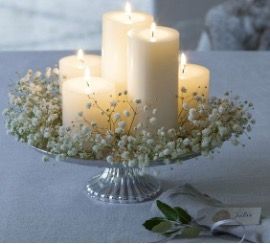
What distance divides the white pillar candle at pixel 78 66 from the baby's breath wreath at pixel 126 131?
0.06 metres

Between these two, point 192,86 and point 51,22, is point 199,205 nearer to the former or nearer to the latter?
point 192,86

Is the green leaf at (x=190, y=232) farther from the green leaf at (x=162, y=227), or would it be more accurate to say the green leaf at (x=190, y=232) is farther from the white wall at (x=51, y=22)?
the white wall at (x=51, y=22)

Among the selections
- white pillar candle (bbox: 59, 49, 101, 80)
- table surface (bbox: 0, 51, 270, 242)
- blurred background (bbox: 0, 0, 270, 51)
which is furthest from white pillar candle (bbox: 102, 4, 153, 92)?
blurred background (bbox: 0, 0, 270, 51)

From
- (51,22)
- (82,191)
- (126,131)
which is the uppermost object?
(126,131)

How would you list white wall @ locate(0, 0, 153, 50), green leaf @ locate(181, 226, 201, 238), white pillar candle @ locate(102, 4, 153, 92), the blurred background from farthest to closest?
white wall @ locate(0, 0, 153, 50) < the blurred background < white pillar candle @ locate(102, 4, 153, 92) < green leaf @ locate(181, 226, 201, 238)

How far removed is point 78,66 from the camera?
1004mm

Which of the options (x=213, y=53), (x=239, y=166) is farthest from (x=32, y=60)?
(x=239, y=166)

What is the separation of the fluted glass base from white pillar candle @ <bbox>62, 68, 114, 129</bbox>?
11cm

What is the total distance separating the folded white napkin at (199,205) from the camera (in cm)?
85

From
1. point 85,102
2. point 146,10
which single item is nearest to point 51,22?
point 146,10

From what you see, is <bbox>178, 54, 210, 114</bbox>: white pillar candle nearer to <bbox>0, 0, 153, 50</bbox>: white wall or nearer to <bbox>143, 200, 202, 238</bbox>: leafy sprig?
<bbox>143, 200, 202, 238</bbox>: leafy sprig

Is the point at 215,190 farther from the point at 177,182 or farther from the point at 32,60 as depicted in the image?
the point at 32,60

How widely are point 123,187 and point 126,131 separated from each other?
0.11m

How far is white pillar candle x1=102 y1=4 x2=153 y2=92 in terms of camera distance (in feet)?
3.19
